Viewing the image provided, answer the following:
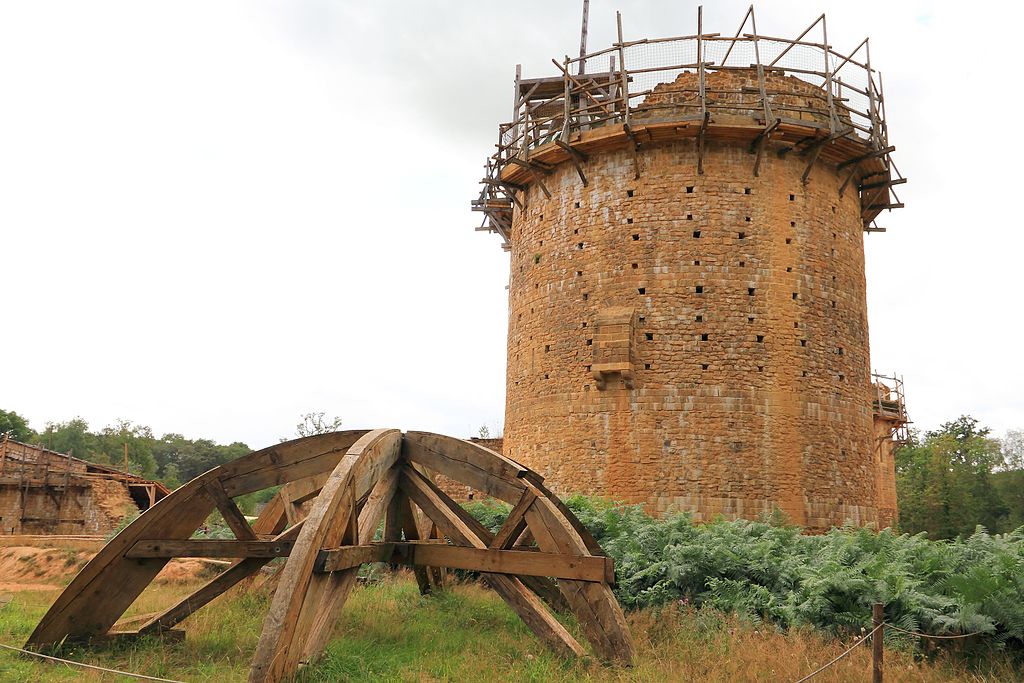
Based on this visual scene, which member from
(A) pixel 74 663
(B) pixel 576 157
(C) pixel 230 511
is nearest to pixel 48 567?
(C) pixel 230 511

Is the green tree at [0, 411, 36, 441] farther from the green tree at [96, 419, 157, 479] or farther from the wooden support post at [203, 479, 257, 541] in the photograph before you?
the wooden support post at [203, 479, 257, 541]

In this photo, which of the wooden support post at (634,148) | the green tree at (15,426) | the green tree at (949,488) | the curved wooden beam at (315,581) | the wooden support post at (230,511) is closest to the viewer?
the curved wooden beam at (315,581)

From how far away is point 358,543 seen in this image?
22.8ft

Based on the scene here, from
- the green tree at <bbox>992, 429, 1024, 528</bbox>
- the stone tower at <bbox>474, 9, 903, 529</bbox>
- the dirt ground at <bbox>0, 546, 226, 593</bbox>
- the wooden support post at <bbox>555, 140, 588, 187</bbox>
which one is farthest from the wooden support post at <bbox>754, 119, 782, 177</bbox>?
the green tree at <bbox>992, 429, 1024, 528</bbox>

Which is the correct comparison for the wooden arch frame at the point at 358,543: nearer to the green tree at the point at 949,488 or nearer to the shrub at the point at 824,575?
the shrub at the point at 824,575

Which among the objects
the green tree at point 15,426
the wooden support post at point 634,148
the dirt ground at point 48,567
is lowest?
the dirt ground at point 48,567

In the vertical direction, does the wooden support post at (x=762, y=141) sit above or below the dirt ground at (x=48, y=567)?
above

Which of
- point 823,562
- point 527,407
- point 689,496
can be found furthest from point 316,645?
point 527,407

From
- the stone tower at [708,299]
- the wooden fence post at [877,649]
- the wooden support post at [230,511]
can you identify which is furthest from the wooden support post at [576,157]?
the wooden fence post at [877,649]

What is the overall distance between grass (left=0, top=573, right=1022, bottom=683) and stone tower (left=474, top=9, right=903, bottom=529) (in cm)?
680

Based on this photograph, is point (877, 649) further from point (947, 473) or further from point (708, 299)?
point (947, 473)

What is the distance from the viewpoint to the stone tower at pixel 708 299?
50.6 feet

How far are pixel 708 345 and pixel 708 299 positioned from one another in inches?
36.8

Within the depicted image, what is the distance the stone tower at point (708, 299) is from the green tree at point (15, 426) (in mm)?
53114
